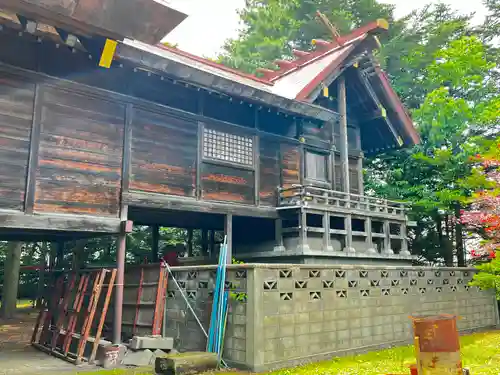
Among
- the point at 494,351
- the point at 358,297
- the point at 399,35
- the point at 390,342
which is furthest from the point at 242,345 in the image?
the point at 399,35

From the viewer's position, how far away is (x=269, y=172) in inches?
544

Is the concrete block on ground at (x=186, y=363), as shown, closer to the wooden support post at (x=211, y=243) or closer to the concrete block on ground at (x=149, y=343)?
the concrete block on ground at (x=149, y=343)

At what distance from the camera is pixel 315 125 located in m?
15.6

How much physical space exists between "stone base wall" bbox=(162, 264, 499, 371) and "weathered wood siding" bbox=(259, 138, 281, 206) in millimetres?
3645

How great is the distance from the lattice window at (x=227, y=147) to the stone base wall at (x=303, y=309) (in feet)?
11.7

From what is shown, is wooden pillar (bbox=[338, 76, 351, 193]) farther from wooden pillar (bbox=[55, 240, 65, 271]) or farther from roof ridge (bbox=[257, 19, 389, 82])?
wooden pillar (bbox=[55, 240, 65, 271])

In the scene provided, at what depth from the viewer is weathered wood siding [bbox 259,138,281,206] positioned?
13547mm

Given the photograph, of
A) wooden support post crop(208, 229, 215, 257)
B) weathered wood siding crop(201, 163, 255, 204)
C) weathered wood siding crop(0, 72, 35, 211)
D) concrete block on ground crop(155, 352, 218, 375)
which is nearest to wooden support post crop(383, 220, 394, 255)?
weathered wood siding crop(201, 163, 255, 204)

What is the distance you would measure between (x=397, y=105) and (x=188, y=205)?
9.51 m

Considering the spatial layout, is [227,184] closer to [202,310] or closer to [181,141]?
[181,141]

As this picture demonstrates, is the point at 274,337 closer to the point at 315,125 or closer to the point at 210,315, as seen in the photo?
the point at 210,315

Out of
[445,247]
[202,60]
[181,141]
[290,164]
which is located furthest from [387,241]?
[202,60]

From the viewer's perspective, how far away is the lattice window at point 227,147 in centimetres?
1239

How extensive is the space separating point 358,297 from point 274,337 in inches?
119
